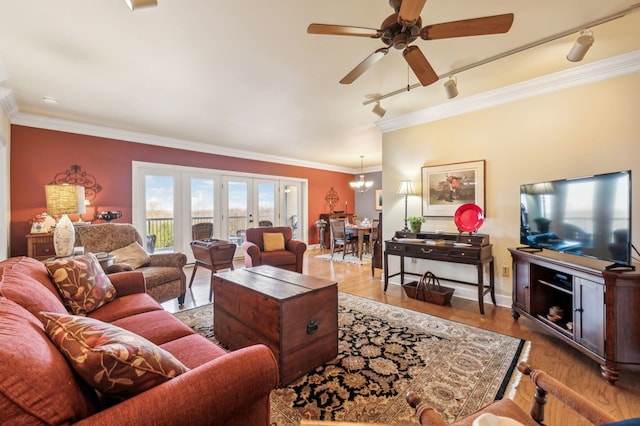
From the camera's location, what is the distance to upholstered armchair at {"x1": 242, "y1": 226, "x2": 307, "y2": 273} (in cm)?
400

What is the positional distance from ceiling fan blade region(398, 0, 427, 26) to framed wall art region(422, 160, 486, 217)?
7.94 ft

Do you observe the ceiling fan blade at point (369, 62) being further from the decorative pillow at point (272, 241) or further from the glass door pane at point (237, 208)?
the glass door pane at point (237, 208)

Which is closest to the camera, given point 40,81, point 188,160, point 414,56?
point 414,56

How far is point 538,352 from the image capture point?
2.20m

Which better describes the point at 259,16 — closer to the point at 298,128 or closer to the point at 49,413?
the point at 49,413

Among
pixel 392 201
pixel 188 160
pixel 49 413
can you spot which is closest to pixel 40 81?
pixel 188 160

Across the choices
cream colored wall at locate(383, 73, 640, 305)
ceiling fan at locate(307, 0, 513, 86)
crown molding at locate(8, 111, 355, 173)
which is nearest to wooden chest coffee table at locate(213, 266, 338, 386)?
ceiling fan at locate(307, 0, 513, 86)

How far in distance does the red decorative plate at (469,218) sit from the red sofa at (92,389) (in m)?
3.06

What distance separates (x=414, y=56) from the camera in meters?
1.83

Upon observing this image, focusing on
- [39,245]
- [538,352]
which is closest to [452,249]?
[538,352]

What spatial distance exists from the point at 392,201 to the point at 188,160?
13.2 ft

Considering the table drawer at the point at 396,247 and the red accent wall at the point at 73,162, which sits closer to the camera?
the table drawer at the point at 396,247

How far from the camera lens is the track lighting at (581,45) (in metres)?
2.04

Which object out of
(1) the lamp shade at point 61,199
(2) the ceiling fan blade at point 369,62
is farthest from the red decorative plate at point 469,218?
(1) the lamp shade at point 61,199
